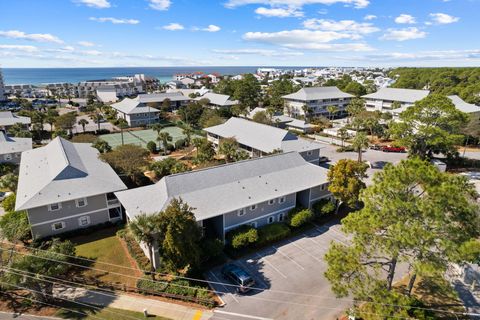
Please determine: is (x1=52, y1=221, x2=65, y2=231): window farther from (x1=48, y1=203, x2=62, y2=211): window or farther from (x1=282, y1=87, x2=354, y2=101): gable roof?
(x1=282, y1=87, x2=354, y2=101): gable roof

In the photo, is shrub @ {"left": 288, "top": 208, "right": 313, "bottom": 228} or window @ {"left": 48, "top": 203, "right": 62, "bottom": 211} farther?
shrub @ {"left": 288, "top": 208, "right": 313, "bottom": 228}

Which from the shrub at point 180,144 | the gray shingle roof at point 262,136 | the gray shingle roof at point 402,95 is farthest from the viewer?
the gray shingle roof at point 402,95

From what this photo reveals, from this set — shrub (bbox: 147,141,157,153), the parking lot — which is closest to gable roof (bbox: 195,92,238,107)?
shrub (bbox: 147,141,157,153)

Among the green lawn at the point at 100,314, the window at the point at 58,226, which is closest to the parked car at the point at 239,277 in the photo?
the green lawn at the point at 100,314

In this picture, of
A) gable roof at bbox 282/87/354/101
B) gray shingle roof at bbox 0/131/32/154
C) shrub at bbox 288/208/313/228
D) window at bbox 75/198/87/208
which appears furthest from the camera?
gable roof at bbox 282/87/354/101

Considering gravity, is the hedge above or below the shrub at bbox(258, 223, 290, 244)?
below

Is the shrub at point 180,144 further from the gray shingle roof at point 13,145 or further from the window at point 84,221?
the window at point 84,221
